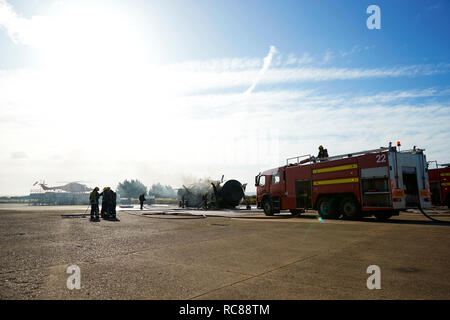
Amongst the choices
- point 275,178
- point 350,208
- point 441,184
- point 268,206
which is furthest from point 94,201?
point 441,184

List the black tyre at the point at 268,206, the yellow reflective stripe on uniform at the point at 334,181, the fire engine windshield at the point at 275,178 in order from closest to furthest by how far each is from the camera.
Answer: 1. the yellow reflective stripe on uniform at the point at 334,181
2. the fire engine windshield at the point at 275,178
3. the black tyre at the point at 268,206

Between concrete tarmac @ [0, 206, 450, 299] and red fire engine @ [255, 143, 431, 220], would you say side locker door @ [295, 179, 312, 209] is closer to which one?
red fire engine @ [255, 143, 431, 220]

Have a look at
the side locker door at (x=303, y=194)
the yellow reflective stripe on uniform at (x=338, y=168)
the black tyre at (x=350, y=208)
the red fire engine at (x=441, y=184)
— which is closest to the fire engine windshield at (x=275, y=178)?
the side locker door at (x=303, y=194)

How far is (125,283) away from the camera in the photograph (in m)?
3.79

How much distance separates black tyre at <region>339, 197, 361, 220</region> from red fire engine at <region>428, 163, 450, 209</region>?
8682 mm

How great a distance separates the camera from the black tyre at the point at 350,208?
13.5 meters

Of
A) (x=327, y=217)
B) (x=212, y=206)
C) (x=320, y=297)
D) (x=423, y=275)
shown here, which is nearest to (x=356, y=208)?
(x=327, y=217)

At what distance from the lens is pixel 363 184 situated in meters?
13.3

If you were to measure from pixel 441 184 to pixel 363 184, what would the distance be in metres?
9.03

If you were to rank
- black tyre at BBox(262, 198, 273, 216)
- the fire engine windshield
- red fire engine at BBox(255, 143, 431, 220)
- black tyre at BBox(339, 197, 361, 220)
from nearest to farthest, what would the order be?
1. red fire engine at BBox(255, 143, 431, 220)
2. black tyre at BBox(339, 197, 361, 220)
3. the fire engine windshield
4. black tyre at BBox(262, 198, 273, 216)

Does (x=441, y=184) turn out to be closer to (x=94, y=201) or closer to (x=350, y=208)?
(x=350, y=208)

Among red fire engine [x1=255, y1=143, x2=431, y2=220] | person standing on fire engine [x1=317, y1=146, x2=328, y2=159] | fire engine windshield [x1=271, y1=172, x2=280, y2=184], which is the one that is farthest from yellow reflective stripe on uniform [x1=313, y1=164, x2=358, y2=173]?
fire engine windshield [x1=271, y1=172, x2=280, y2=184]

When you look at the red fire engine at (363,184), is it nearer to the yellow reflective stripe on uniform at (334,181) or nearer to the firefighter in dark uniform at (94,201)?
the yellow reflective stripe on uniform at (334,181)

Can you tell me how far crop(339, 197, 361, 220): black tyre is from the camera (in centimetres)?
1345
